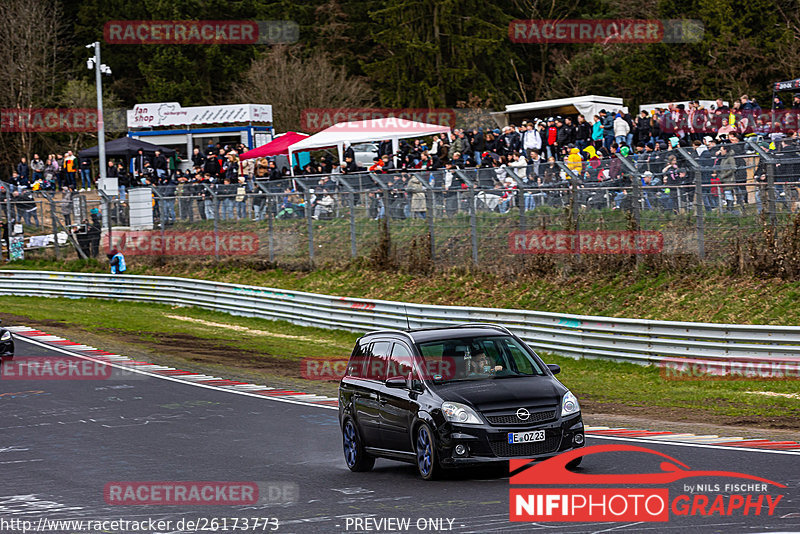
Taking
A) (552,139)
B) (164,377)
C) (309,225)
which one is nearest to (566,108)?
(552,139)

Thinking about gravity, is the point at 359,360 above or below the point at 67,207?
below

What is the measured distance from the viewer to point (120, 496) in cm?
1113

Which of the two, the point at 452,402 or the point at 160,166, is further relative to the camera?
the point at 160,166

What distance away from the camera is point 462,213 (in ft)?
91.0

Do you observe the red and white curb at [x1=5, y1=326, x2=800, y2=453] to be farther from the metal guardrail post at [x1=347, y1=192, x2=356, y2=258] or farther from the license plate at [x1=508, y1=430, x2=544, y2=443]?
the metal guardrail post at [x1=347, y1=192, x2=356, y2=258]

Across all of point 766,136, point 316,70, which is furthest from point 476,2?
point 766,136

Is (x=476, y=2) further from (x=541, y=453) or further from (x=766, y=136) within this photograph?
(x=541, y=453)

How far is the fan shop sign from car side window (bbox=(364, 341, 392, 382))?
76.3 ft

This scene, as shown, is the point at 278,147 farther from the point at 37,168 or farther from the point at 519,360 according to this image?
the point at 519,360

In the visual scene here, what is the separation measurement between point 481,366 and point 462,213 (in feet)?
53.4

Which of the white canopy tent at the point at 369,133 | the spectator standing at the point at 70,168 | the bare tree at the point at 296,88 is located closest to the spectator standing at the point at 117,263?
the white canopy tent at the point at 369,133

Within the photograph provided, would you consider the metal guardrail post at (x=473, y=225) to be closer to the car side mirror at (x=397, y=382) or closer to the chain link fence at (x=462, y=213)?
the chain link fence at (x=462, y=213)

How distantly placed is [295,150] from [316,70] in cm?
2630

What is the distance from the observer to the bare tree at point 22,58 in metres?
71.1
